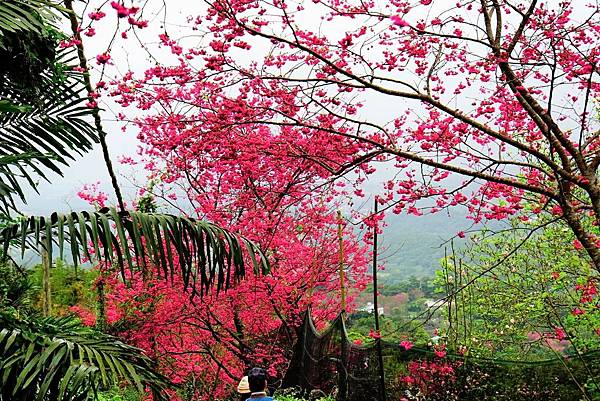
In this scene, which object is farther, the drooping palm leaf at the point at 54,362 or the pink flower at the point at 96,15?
the pink flower at the point at 96,15

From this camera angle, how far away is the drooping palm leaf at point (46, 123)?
12.3 feet

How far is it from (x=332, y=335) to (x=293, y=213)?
223 cm

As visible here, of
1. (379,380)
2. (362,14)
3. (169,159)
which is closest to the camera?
(362,14)

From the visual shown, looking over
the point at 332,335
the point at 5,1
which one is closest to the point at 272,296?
the point at 332,335

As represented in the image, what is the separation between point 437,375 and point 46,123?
4677 millimetres

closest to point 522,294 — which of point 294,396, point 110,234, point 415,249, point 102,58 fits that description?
point 294,396

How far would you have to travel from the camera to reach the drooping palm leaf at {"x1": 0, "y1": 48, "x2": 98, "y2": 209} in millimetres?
3758

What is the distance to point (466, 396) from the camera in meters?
6.31

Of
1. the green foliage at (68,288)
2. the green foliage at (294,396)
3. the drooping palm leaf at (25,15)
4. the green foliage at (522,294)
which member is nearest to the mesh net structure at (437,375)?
the green foliage at (294,396)

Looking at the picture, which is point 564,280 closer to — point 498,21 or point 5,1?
point 498,21

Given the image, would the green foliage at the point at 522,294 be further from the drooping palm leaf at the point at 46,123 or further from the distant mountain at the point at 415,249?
the distant mountain at the point at 415,249

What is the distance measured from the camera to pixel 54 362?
102 inches

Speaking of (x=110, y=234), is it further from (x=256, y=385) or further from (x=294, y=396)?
(x=294, y=396)

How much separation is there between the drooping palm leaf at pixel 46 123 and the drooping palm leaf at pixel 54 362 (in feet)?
3.65
